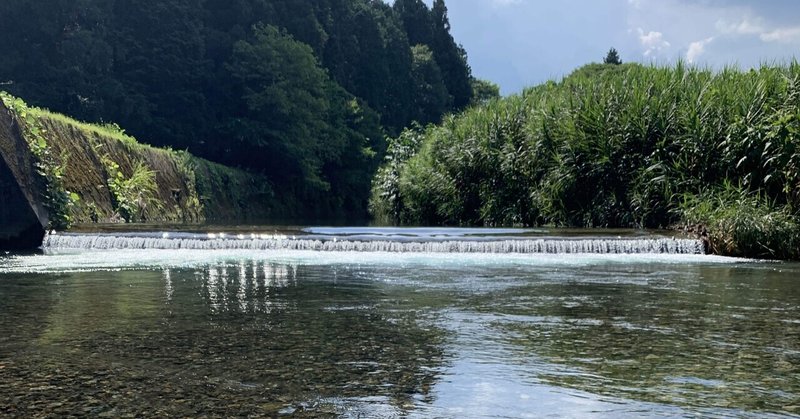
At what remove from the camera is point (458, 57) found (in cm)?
7600

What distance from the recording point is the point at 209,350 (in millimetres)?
6262

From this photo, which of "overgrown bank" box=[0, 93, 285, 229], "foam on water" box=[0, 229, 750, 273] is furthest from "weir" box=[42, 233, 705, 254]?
"overgrown bank" box=[0, 93, 285, 229]

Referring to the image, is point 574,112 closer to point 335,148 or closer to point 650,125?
point 650,125

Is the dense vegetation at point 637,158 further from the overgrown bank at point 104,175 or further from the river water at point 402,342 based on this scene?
the overgrown bank at point 104,175

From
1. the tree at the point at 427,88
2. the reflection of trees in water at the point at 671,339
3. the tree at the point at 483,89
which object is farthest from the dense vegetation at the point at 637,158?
the tree at the point at 483,89

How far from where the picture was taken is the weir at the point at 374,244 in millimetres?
15070

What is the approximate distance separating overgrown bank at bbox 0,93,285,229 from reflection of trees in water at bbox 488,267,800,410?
13.3m

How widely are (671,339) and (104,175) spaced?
20494 mm

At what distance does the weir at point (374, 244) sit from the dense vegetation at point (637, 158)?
120 centimetres

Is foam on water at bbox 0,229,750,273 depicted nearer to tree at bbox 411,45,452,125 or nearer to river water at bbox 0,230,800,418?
river water at bbox 0,230,800,418

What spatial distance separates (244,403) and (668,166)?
15047 millimetres

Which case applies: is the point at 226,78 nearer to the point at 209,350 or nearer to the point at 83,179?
the point at 83,179

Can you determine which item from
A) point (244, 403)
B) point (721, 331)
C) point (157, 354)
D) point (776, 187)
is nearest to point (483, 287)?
point (721, 331)

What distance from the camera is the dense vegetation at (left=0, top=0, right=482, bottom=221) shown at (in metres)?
39.7
